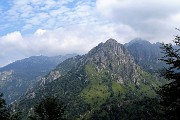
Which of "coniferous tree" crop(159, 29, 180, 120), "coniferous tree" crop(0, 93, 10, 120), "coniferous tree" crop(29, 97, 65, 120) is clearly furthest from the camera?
"coniferous tree" crop(29, 97, 65, 120)

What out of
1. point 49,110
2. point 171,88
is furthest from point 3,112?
point 171,88

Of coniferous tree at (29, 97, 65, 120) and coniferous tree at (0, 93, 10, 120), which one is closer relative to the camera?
coniferous tree at (0, 93, 10, 120)

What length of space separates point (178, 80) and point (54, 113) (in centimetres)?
2698

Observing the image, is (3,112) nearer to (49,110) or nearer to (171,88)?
(49,110)

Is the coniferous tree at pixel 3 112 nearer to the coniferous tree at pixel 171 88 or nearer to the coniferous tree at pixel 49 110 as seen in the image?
the coniferous tree at pixel 49 110

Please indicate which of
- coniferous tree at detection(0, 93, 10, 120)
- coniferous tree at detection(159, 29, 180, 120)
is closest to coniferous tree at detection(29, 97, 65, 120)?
coniferous tree at detection(0, 93, 10, 120)

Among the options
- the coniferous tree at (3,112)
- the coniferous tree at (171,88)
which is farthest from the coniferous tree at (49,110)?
the coniferous tree at (171,88)

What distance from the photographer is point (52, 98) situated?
51.2 metres

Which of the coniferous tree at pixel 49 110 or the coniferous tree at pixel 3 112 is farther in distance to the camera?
the coniferous tree at pixel 49 110

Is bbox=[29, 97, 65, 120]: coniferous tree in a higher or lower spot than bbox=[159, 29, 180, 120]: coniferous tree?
lower

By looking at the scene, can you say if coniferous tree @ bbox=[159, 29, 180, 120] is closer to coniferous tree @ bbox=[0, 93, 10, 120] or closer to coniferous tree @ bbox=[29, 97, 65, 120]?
coniferous tree @ bbox=[0, 93, 10, 120]

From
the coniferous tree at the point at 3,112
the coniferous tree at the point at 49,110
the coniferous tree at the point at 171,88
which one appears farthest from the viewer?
the coniferous tree at the point at 49,110

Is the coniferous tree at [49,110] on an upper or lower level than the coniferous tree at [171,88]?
lower

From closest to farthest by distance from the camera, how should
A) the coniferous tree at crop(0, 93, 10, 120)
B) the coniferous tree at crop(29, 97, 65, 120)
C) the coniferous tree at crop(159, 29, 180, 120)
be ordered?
the coniferous tree at crop(159, 29, 180, 120), the coniferous tree at crop(0, 93, 10, 120), the coniferous tree at crop(29, 97, 65, 120)
